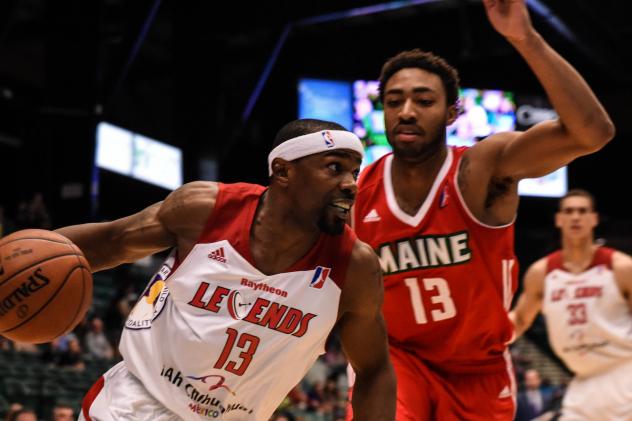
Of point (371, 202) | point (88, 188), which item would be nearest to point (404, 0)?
point (88, 188)

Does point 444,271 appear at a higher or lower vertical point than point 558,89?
lower

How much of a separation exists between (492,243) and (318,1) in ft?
52.6

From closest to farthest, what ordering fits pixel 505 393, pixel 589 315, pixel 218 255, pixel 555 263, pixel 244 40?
pixel 218 255
pixel 505 393
pixel 589 315
pixel 555 263
pixel 244 40

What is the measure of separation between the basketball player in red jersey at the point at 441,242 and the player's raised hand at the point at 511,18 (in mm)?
544

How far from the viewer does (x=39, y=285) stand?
139 inches

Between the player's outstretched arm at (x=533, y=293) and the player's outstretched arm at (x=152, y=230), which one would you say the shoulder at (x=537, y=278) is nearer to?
the player's outstretched arm at (x=533, y=293)

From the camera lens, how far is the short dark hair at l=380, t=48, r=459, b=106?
14.7 ft

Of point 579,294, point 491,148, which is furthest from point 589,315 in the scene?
point 491,148

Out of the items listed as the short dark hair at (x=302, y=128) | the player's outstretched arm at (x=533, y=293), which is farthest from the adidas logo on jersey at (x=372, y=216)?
the player's outstretched arm at (x=533, y=293)

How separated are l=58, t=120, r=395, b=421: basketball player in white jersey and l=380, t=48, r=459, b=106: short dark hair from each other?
87 cm

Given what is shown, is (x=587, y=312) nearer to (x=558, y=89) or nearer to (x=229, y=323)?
(x=558, y=89)

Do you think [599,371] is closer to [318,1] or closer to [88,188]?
[88,188]

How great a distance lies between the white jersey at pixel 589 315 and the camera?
7.13m

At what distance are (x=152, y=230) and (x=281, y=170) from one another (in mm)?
559
